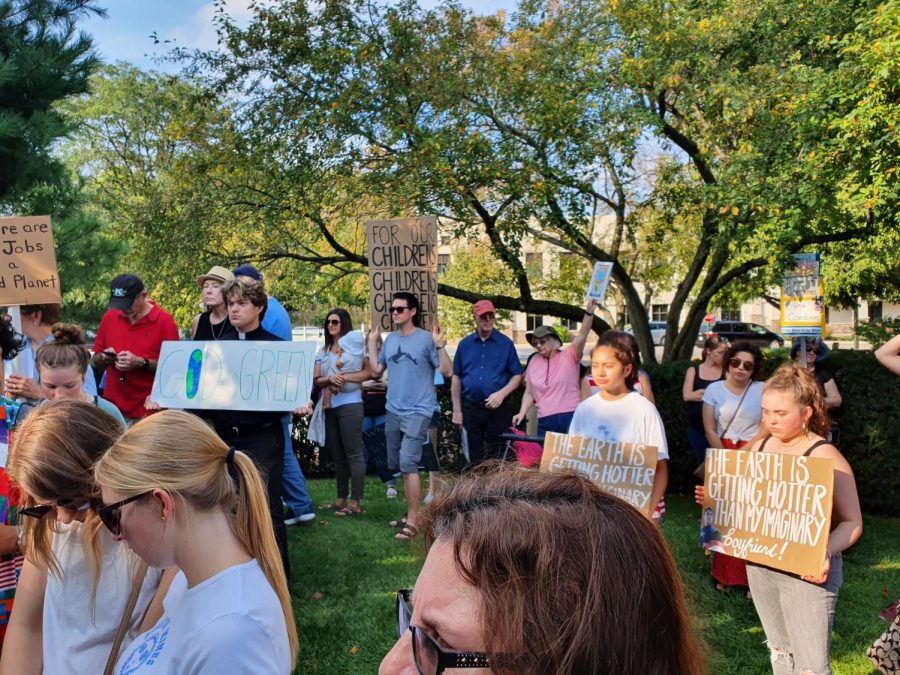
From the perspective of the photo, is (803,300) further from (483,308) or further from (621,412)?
(621,412)

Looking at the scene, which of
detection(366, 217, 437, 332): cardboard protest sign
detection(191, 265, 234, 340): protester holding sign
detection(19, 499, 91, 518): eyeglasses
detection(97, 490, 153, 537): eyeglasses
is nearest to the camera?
detection(97, 490, 153, 537): eyeglasses

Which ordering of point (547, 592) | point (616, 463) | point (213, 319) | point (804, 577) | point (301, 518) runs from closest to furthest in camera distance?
1. point (547, 592)
2. point (804, 577)
3. point (616, 463)
4. point (213, 319)
5. point (301, 518)

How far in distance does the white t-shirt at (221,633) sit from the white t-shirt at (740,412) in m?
4.86

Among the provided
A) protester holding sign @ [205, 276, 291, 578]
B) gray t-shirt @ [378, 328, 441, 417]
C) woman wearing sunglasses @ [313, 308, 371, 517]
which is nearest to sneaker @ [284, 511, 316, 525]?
woman wearing sunglasses @ [313, 308, 371, 517]

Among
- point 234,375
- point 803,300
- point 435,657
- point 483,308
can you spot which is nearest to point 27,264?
point 234,375

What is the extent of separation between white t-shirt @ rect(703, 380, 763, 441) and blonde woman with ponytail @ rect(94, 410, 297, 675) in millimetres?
4752

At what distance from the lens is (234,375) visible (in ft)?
16.6

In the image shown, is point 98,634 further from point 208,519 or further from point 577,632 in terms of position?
point 577,632

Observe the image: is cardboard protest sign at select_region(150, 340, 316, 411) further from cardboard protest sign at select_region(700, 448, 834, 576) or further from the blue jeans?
cardboard protest sign at select_region(700, 448, 834, 576)

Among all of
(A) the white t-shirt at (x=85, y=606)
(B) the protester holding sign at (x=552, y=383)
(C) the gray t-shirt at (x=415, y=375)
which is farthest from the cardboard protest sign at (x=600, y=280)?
(A) the white t-shirt at (x=85, y=606)

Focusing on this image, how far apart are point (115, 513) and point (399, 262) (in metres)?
5.36

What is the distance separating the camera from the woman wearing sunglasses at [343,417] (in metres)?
7.78

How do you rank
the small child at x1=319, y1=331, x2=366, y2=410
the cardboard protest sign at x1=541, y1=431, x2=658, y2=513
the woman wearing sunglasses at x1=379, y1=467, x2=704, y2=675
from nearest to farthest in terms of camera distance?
1. the woman wearing sunglasses at x1=379, y1=467, x2=704, y2=675
2. the cardboard protest sign at x1=541, y1=431, x2=658, y2=513
3. the small child at x1=319, y1=331, x2=366, y2=410

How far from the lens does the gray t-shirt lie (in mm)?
6672
